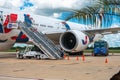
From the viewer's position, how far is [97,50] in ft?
89.0

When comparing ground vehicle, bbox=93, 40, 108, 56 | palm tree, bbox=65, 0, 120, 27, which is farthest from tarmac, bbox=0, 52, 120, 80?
ground vehicle, bbox=93, 40, 108, 56

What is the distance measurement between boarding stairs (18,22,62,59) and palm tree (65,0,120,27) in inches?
600

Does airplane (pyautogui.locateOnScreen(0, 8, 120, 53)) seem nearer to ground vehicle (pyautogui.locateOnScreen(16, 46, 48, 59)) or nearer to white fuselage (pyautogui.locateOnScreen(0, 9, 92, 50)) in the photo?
white fuselage (pyautogui.locateOnScreen(0, 9, 92, 50))

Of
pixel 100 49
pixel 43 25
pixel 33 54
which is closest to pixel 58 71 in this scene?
pixel 33 54

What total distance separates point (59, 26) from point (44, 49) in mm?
6256

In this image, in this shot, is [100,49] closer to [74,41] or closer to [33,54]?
[74,41]

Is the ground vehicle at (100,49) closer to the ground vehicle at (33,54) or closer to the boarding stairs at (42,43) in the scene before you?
the boarding stairs at (42,43)

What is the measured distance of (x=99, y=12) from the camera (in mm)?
3707

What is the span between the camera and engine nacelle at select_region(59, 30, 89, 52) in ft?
66.9

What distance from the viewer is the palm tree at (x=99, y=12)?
3.55 meters

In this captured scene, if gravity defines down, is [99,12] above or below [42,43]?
above

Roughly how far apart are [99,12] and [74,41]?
17623 millimetres

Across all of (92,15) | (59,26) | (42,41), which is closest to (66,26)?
(59,26)

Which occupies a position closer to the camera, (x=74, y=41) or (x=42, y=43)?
(x=42, y=43)
